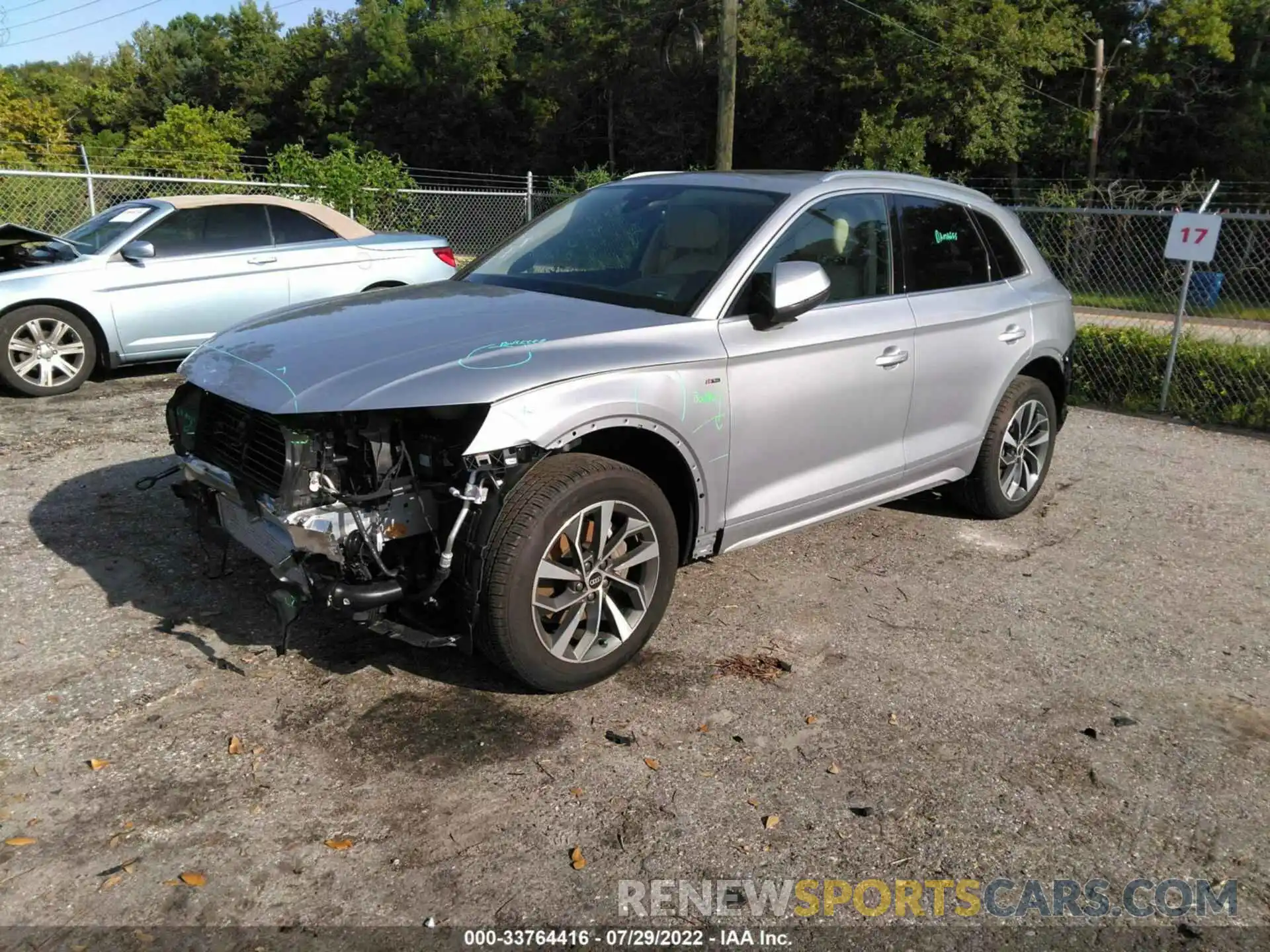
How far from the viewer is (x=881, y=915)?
8.73ft

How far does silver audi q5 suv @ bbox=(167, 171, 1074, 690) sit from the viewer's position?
329 centimetres

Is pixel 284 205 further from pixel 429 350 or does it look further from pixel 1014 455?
pixel 1014 455

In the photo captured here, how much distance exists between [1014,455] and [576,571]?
3234mm

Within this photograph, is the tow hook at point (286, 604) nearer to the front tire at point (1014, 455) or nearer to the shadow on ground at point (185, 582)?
the shadow on ground at point (185, 582)

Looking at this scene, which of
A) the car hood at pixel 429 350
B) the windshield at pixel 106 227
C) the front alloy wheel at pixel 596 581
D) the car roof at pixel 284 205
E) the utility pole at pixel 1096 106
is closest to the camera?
the car hood at pixel 429 350

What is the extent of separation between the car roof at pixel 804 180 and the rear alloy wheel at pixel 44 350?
17.2 feet

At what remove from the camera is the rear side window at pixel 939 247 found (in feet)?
15.9

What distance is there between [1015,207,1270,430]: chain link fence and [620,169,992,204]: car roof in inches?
175

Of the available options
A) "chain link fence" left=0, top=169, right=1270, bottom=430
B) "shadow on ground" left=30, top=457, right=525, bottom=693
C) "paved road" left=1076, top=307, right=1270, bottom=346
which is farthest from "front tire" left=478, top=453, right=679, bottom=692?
"paved road" left=1076, top=307, right=1270, bottom=346

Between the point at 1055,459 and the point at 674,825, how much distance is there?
5.32 meters

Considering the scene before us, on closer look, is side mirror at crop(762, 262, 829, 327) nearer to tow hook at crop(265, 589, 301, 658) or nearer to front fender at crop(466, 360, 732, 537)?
front fender at crop(466, 360, 732, 537)

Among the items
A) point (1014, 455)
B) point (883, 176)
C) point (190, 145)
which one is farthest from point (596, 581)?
point (190, 145)

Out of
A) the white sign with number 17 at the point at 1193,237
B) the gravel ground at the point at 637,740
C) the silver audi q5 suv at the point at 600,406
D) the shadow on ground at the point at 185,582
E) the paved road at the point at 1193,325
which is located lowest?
the gravel ground at the point at 637,740

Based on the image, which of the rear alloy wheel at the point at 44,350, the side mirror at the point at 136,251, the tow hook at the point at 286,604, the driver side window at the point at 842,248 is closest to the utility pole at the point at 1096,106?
the side mirror at the point at 136,251
